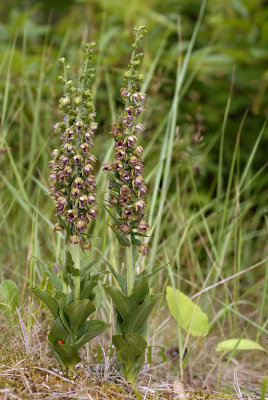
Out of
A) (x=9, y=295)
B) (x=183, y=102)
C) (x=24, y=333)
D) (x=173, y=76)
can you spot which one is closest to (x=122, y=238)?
(x=24, y=333)

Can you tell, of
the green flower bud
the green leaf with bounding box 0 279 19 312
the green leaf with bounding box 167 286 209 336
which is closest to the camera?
the green flower bud

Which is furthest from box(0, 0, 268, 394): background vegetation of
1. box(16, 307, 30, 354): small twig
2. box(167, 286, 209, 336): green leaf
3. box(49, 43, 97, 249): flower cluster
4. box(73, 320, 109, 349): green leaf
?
box(49, 43, 97, 249): flower cluster

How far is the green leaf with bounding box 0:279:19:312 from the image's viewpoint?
226 cm

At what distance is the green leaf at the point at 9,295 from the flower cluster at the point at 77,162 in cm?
58

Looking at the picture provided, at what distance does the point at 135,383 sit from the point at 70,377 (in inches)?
10.4

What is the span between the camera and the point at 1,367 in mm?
1846

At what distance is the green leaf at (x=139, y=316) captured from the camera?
188cm

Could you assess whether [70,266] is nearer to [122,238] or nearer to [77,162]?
[122,238]

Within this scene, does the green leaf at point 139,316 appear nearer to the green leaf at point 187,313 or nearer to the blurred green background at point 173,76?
the green leaf at point 187,313

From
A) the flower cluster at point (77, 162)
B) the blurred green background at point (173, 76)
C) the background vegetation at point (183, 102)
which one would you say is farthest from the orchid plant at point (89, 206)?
the blurred green background at point (173, 76)

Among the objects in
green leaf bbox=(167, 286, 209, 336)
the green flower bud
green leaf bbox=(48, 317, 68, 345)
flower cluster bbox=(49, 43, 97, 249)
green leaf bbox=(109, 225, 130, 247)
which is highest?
the green flower bud

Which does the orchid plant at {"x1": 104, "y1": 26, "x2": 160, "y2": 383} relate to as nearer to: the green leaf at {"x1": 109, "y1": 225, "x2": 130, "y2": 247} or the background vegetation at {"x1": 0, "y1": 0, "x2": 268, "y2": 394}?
the green leaf at {"x1": 109, "y1": 225, "x2": 130, "y2": 247}

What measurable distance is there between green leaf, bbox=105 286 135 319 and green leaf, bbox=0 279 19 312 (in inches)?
22.0

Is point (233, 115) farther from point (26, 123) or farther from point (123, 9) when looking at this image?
point (26, 123)
